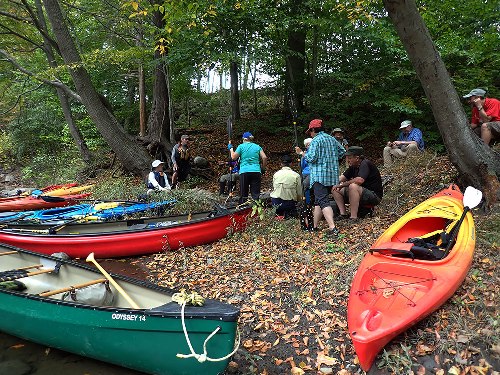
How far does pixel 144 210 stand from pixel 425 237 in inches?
235

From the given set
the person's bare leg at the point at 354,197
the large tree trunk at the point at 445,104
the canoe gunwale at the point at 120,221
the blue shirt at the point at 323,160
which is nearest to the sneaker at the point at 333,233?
the person's bare leg at the point at 354,197

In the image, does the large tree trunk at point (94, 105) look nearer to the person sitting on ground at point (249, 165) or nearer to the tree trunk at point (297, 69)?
the person sitting on ground at point (249, 165)

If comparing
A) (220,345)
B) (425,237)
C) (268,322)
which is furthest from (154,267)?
(425,237)

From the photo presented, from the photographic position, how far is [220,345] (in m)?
3.34

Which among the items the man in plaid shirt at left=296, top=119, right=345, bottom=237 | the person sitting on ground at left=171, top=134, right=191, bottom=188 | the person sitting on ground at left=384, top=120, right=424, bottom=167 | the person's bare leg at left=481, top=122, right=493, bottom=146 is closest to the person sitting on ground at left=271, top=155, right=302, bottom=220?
the man in plaid shirt at left=296, top=119, right=345, bottom=237

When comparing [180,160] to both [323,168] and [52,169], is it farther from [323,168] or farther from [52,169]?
[52,169]

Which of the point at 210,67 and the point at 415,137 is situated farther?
the point at 210,67

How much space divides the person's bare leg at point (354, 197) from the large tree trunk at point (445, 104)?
5.29 ft

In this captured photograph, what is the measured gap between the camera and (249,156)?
8.33 metres

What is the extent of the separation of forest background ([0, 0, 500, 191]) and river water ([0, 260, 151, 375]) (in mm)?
5497

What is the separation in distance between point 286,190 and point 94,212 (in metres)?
4.27

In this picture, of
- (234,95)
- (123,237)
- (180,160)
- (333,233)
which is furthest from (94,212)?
(234,95)

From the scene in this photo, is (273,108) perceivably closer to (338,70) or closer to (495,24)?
(338,70)

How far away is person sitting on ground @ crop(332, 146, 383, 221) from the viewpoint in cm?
665
